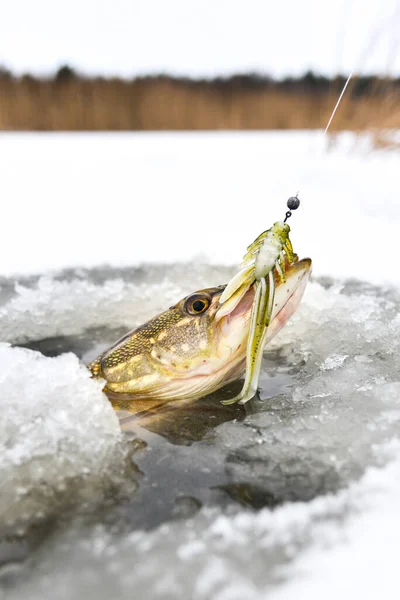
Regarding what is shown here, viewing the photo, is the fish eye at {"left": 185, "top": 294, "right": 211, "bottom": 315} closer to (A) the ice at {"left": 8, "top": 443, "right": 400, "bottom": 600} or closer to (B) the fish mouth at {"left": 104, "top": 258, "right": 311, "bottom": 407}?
(B) the fish mouth at {"left": 104, "top": 258, "right": 311, "bottom": 407}

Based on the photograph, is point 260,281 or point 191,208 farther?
point 191,208

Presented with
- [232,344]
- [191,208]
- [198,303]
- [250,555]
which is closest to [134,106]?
[191,208]

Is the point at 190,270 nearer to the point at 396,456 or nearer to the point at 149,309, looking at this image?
the point at 149,309

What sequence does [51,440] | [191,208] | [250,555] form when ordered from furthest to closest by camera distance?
[191,208]
[51,440]
[250,555]

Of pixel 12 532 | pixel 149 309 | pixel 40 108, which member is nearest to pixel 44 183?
pixel 149 309

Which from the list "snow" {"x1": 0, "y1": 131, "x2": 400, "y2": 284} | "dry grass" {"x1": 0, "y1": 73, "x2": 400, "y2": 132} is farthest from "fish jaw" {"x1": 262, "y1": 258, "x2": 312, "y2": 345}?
"dry grass" {"x1": 0, "y1": 73, "x2": 400, "y2": 132}

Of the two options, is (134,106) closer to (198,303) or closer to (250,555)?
(198,303)

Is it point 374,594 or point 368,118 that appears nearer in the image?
point 374,594
